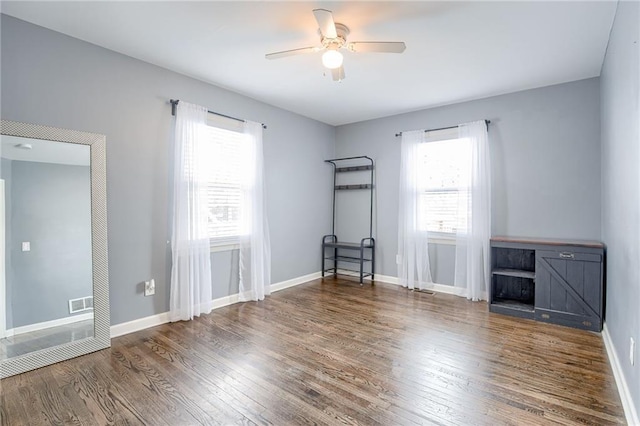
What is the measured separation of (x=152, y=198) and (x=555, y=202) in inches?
180

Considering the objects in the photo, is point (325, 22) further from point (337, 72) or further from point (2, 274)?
point (2, 274)

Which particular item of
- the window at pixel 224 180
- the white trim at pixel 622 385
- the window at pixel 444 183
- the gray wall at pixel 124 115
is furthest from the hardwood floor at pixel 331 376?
the window at pixel 444 183

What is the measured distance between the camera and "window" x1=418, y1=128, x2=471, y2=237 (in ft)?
14.3

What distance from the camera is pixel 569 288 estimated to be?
328 cm

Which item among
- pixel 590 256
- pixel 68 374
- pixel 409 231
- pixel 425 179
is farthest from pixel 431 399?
pixel 425 179

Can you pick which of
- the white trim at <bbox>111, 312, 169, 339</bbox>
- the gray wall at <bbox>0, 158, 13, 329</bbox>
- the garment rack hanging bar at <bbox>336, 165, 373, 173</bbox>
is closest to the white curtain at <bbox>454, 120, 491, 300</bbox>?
the garment rack hanging bar at <bbox>336, 165, 373, 173</bbox>

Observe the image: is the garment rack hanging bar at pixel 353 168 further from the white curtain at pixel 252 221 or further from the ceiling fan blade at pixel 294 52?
the ceiling fan blade at pixel 294 52

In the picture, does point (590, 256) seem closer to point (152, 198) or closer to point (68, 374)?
point (152, 198)

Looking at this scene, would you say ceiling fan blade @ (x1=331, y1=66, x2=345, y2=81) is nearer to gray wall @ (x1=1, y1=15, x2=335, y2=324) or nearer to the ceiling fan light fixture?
the ceiling fan light fixture

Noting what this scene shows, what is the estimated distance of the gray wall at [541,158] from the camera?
3617 mm

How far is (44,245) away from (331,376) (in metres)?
2.51

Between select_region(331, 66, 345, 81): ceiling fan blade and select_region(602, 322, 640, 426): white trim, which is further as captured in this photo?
select_region(331, 66, 345, 81): ceiling fan blade

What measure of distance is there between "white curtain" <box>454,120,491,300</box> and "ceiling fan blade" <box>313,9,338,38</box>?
109 inches

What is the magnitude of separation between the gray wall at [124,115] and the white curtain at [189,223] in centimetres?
12
